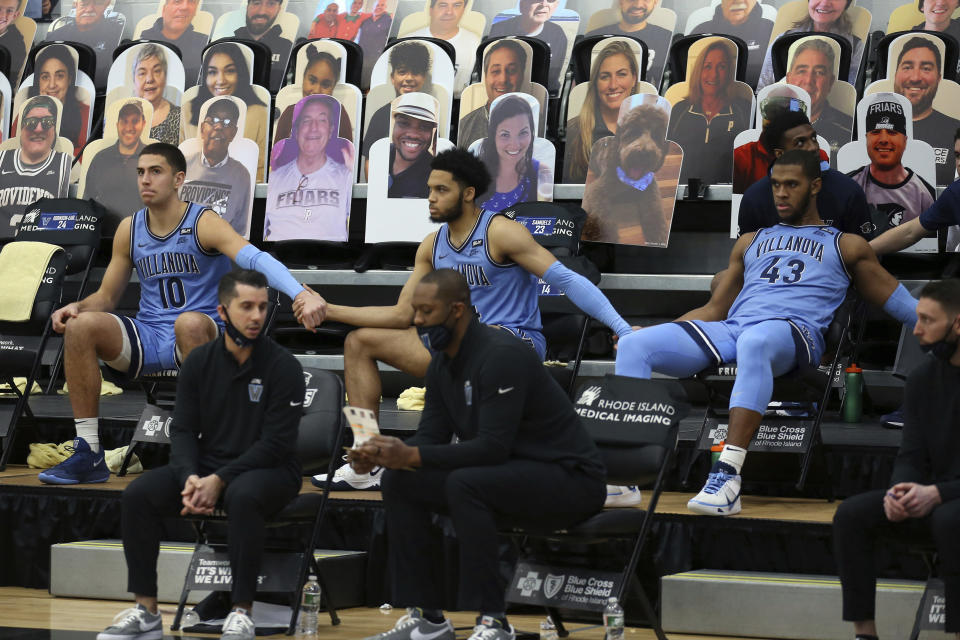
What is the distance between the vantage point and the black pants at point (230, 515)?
3662mm

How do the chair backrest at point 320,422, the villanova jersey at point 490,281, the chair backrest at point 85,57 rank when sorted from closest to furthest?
the chair backrest at point 320,422
the villanova jersey at point 490,281
the chair backrest at point 85,57

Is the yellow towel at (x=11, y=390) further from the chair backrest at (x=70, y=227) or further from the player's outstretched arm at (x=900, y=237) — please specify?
the player's outstretched arm at (x=900, y=237)

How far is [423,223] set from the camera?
6.30m

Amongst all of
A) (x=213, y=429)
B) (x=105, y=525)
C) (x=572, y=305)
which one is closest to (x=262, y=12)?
(x=572, y=305)

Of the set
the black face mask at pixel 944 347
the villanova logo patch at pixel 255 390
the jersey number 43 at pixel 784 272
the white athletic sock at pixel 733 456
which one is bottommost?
the white athletic sock at pixel 733 456

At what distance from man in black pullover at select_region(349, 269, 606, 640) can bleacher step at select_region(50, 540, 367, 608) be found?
795 millimetres


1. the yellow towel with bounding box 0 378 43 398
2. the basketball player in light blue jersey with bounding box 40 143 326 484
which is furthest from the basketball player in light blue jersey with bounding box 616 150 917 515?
the yellow towel with bounding box 0 378 43 398

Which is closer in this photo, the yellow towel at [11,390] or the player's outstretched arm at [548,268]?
the player's outstretched arm at [548,268]

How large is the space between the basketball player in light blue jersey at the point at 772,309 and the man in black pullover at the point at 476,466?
797mm

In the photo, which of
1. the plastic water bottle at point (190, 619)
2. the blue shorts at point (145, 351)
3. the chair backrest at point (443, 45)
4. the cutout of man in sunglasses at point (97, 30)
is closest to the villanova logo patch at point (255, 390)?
the plastic water bottle at point (190, 619)

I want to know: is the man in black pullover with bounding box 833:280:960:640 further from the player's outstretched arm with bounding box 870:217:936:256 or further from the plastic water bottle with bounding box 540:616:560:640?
the player's outstretched arm with bounding box 870:217:936:256

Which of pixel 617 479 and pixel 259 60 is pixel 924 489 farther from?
pixel 259 60

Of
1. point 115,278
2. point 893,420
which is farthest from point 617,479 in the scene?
point 115,278

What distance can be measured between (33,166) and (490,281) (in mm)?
3368
